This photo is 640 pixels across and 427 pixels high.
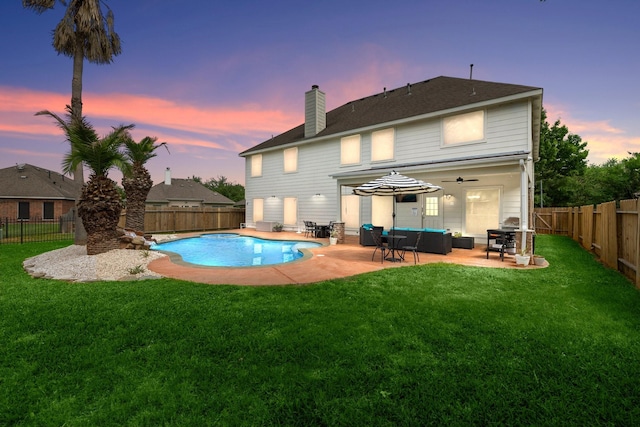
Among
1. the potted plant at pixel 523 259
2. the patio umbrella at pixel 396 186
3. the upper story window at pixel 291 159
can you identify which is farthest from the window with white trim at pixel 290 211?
the potted plant at pixel 523 259

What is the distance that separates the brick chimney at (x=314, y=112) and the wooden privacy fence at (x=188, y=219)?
8806 millimetres

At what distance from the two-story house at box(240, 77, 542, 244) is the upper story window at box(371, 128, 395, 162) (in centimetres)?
5

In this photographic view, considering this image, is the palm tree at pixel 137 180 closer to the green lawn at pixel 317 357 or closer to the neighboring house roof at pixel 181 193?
the green lawn at pixel 317 357

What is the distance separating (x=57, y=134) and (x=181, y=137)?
14.7 m

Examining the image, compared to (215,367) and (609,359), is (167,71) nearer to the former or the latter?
(215,367)

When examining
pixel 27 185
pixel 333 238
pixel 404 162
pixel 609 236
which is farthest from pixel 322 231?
pixel 27 185

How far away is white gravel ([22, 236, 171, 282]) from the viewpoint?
6438 mm

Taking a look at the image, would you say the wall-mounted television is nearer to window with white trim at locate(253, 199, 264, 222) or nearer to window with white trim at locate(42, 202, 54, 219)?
window with white trim at locate(253, 199, 264, 222)

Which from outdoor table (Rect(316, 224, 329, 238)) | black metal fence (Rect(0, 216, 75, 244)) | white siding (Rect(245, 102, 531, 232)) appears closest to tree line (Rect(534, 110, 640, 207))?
white siding (Rect(245, 102, 531, 232))

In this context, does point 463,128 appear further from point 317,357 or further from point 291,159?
point 317,357

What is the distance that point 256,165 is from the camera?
Answer: 21.1 metres

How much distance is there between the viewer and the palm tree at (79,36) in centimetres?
1122

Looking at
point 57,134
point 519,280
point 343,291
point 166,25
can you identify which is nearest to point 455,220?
point 519,280

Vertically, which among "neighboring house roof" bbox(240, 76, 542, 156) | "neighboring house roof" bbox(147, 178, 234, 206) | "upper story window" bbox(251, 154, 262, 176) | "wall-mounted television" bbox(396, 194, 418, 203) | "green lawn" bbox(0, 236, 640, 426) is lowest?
"green lawn" bbox(0, 236, 640, 426)
